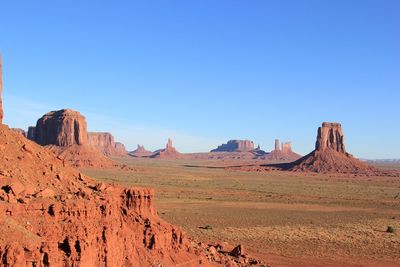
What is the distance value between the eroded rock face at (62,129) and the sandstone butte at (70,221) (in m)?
98.9

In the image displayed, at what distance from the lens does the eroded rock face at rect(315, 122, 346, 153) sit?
13625 cm

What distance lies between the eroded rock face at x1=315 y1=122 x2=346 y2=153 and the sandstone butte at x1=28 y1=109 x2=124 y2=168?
56486 mm

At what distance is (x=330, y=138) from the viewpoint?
452 feet

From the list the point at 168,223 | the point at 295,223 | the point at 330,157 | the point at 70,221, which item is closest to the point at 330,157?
the point at 330,157

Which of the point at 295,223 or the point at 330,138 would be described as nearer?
the point at 295,223

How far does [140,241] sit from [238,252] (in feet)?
23.9

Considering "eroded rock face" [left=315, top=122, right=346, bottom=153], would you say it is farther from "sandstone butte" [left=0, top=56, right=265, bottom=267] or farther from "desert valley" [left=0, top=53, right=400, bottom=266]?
"sandstone butte" [left=0, top=56, right=265, bottom=267]

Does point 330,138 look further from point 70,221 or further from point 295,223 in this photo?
point 70,221

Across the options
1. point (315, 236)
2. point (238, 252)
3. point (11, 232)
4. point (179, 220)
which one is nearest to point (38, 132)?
point (179, 220)

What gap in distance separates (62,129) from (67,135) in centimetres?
179

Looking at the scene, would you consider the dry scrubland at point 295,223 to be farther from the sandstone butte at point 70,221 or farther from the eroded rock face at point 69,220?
the eroded rock face at point 69,220

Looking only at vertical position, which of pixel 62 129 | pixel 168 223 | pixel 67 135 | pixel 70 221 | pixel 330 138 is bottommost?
pixel 168 223

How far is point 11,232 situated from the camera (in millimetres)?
11523

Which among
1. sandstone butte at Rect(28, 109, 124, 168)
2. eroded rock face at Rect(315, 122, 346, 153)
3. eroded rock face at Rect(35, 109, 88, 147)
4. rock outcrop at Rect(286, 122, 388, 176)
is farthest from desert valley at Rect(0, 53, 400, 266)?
eroded rock face at Rect(315, 122, 346, 153)
